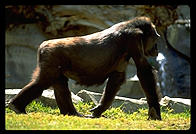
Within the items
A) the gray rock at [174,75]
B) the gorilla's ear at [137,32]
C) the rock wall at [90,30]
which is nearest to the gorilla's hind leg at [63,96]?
the gorilla's ear at [137,32]

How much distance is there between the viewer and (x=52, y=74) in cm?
585

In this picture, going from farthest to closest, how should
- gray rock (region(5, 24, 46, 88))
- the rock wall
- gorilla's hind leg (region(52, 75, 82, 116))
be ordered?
gray rock (region(5, 24, 46, 88)), the rock wall, gorilla's hind leg (region(52, 75, 82, 116))

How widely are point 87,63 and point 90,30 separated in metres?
6.71

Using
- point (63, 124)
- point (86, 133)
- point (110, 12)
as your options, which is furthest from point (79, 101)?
point (110, 12)

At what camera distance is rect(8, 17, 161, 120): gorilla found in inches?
231

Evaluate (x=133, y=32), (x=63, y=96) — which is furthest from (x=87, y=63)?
(x=133, y=32)

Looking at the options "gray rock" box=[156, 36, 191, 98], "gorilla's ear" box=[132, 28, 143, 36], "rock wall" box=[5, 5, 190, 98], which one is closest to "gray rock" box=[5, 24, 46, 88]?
"rock wall" box=[5, 5, 190, 98]

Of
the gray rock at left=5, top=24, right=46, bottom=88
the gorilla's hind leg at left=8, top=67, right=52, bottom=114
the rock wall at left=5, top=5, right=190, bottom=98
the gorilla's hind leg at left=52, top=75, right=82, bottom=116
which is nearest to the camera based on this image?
the gorilla's hind leg at left=8, top=67, right=52, bottom=114

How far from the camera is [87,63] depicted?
592 cm

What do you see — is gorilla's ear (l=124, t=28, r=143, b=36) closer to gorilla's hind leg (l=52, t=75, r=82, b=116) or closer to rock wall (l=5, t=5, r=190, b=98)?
gorilla's hind leg (l=52, t=75, r=82, b=116)

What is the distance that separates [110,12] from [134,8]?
736 mm

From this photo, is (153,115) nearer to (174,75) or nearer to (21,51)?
(174,75)

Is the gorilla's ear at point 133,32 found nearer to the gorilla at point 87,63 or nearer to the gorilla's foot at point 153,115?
the gorilla at point 87,63

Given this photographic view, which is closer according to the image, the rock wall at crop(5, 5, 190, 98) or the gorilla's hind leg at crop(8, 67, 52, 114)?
the gorilla's hind leg at crop(8, 67, 52, 114)
